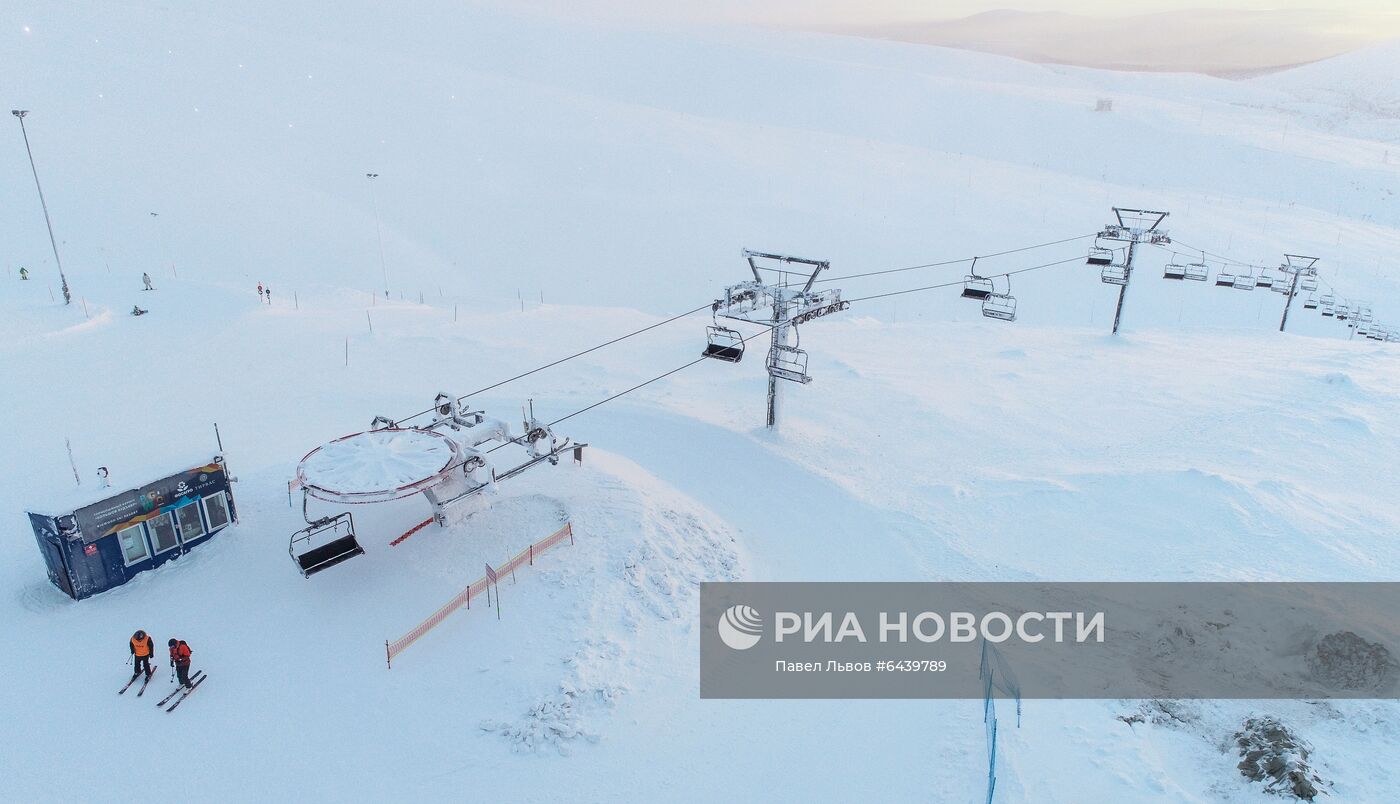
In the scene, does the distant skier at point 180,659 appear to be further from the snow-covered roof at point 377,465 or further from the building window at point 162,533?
the building window at point 162,533

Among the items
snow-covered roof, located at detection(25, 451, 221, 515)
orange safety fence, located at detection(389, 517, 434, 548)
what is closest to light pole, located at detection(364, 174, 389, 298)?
snow-covered roof, located at detection(25, 451, 221, 515)

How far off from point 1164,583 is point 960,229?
47.2 metres

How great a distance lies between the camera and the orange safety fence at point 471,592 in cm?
1418

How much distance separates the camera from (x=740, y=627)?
15.8 metres

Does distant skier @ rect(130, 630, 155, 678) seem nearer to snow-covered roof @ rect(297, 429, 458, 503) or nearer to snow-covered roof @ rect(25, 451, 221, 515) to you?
snow-covered roof @ rect(25, 451, 221, 515)

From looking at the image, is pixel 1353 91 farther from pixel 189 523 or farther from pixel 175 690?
pixel 175 690

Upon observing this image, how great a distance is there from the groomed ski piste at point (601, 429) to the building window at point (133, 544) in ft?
1.80

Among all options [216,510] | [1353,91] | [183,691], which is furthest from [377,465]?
[1353,91]

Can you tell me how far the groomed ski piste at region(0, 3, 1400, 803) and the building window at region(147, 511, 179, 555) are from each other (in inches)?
18.7

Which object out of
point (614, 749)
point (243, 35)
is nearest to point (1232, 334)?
point (614, 749)

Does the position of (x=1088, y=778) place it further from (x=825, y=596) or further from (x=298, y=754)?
(x=298, y=754)

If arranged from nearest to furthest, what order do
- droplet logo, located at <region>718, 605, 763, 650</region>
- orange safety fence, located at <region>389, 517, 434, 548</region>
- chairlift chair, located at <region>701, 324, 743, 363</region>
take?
droplet logo, located at <region>718, 605, 763, 650</region>, orange safety fence, located at <region>389, 517, 434, 548</region>, chairlift chair, located at <region>701, 324, 743, 363</region>

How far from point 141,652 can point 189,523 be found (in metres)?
4.44

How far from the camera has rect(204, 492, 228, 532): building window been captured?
666 inches
